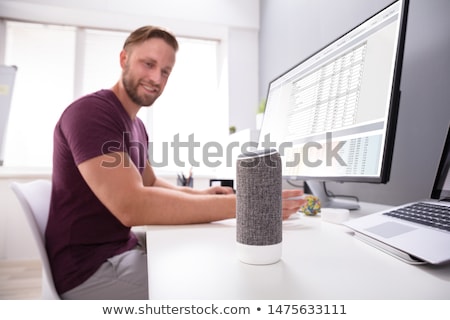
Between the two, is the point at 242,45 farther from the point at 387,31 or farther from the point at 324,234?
the point at 324,234

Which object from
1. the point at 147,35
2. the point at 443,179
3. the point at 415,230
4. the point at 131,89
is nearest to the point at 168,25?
the point at 147,35

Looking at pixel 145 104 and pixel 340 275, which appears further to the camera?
pixel 145 104

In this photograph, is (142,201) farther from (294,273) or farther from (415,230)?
(415,230)

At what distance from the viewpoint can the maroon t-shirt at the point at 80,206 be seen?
65cm

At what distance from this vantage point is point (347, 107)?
663 mm

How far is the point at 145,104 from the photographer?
98 cm

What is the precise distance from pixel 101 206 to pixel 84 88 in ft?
7.27

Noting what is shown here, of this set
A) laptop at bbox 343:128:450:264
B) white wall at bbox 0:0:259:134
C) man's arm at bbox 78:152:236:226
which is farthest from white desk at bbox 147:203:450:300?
white wall at bbox 0:0:259:134

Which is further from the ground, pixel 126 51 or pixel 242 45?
pixel 242 45

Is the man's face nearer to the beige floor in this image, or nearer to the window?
the beige floor

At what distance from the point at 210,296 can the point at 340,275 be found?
148mm

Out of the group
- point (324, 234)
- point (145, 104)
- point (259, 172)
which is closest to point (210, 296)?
point (259, 172)

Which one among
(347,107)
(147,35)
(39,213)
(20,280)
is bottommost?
(20,280)

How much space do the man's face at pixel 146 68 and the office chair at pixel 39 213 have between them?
0.41m
